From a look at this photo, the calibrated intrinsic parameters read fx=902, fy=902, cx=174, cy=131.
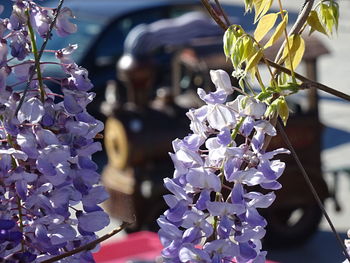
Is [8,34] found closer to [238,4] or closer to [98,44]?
[98,44]

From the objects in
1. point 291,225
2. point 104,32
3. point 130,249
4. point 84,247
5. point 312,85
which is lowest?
Answer: point 291,225

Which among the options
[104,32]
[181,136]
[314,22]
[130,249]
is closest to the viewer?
[314,22]

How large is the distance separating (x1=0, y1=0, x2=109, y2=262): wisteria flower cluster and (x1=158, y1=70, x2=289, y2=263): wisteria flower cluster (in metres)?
0.10

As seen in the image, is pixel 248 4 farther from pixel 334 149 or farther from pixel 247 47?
pixel 334 149

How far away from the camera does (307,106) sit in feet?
22.0

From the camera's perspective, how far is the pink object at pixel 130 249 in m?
2.87

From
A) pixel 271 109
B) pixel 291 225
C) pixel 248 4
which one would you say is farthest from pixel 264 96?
pixel 291 225

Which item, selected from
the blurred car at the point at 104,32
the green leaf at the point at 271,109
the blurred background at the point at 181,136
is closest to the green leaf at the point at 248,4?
the green leaf at the point at 271,109

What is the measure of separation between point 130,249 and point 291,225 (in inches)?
154

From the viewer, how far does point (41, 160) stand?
913 millimetres

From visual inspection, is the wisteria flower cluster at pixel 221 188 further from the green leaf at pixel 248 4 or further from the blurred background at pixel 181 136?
the blurred background at pixel 181 136

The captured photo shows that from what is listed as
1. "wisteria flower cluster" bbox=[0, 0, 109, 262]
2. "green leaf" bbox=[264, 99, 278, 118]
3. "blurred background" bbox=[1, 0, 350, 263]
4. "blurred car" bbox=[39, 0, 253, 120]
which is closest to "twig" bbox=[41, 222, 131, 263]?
"wisteria flower cluster" bbox=[0, 0, 109, 262]

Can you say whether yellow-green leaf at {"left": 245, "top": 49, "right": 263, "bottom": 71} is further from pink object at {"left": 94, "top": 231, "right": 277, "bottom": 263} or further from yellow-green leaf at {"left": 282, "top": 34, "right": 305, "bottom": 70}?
pink object at {"left": 94, "top": 231, "right": 277, "bottom": 263}

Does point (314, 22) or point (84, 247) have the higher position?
point (314, 22)
